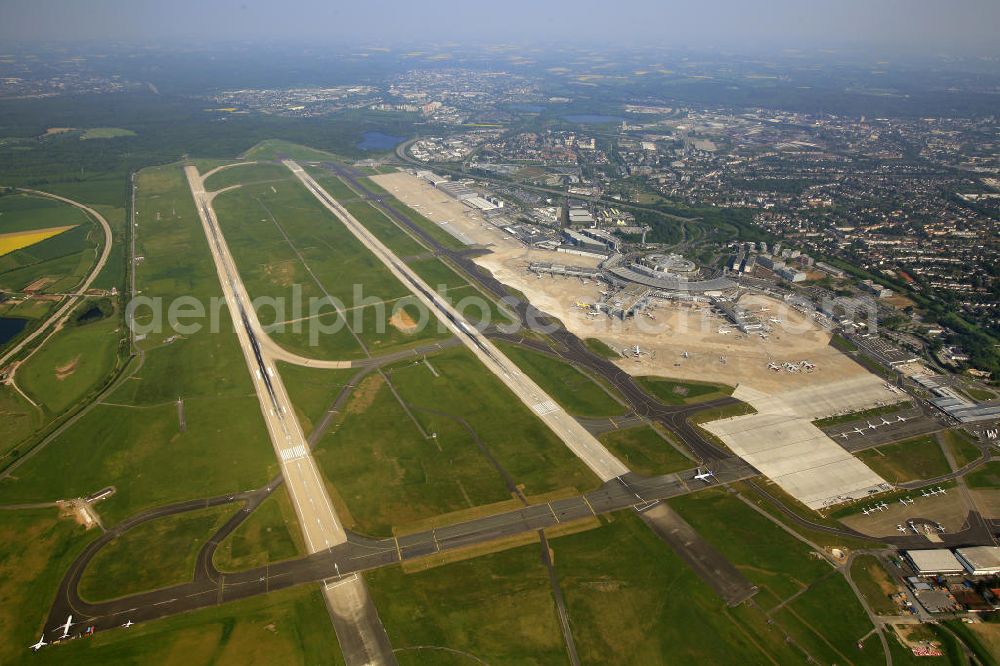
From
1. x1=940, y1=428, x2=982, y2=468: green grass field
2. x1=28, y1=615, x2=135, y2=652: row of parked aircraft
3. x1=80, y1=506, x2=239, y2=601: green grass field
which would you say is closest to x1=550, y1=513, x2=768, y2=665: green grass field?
x1=80, y1=506, x2=239, y2=601: green grass field

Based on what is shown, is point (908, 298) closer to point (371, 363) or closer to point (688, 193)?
point (688, 193)

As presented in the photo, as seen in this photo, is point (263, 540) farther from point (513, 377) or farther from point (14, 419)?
point (14, 419)

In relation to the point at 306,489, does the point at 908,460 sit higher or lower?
higher

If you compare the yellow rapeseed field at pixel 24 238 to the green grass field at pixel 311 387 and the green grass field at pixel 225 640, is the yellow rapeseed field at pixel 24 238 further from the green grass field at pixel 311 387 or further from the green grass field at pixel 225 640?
the green grass field at pixel 225 640

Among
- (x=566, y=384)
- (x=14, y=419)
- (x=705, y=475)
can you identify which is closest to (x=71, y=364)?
(x=14, y=419)

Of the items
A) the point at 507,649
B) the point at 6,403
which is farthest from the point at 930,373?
the point at 6,403

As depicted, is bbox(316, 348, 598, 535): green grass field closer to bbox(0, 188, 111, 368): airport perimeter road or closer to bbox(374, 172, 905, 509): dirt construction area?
bbox(374, 172, 905, 509): dirt construction area

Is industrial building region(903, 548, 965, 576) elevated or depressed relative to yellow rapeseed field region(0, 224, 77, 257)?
elevated
